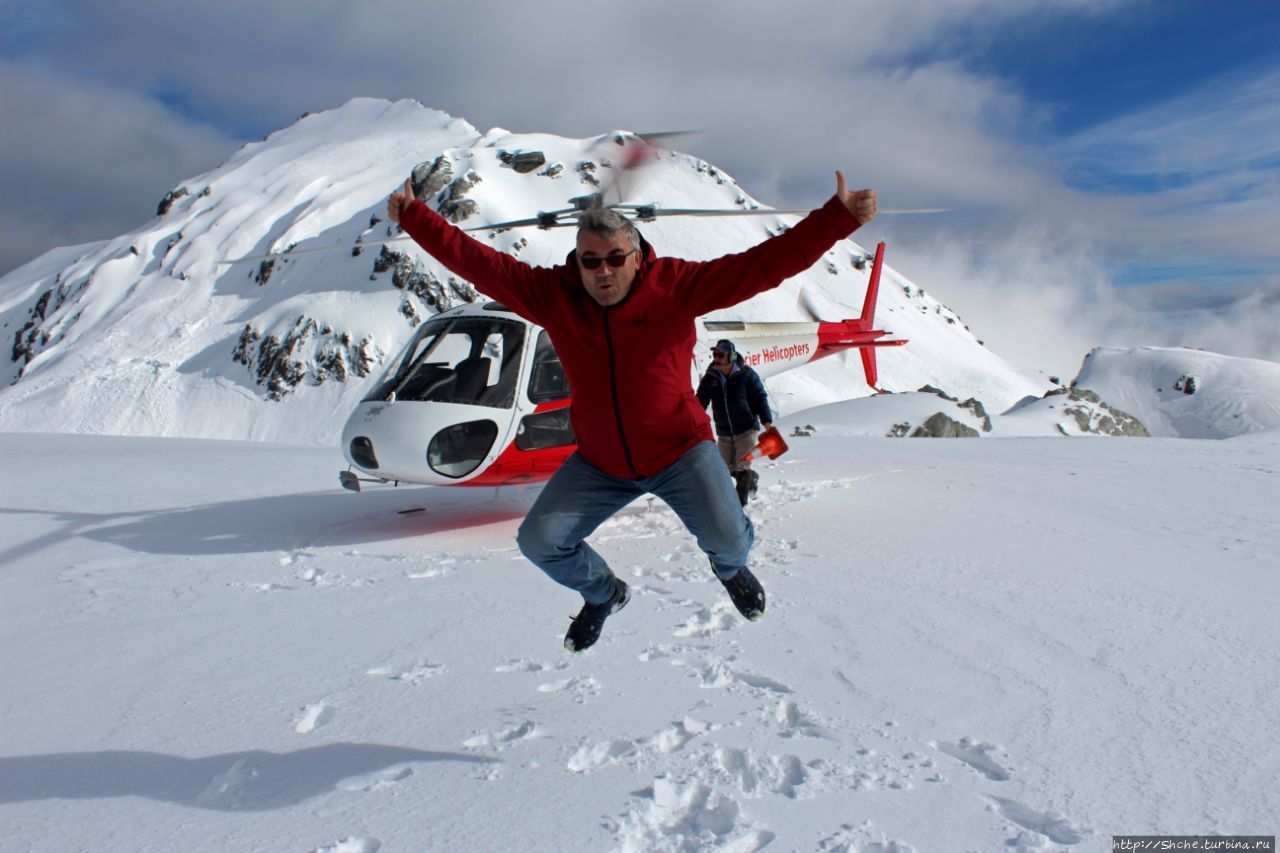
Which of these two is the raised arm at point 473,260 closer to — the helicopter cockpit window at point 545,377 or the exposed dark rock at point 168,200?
the helicopter cockpit window at point 545,377

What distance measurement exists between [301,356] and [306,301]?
33.0 feet

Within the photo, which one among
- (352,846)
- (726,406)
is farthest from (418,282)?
(352,846)

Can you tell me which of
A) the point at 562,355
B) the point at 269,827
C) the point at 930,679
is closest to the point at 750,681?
the point at 930,679

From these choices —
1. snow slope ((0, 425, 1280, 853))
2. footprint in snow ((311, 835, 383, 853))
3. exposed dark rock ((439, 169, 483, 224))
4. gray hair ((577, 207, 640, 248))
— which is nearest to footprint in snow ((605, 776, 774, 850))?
snow slope ((0, 425, 1280, 853))

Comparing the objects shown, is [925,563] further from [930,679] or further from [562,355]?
[562,355]

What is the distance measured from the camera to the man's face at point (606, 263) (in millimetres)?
3305

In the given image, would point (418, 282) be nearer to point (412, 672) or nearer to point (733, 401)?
point (733, 401)

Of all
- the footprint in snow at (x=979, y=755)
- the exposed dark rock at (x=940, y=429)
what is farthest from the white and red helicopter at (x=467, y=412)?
the exposed dark rock at (x=940, y=429)

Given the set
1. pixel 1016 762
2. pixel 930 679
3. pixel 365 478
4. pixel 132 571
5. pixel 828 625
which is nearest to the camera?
pixel 1016 762

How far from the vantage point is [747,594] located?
12.6 feet

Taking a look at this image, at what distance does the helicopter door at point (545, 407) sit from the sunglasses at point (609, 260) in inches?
169

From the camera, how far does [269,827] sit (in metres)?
2.75

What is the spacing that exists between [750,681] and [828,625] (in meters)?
0.90

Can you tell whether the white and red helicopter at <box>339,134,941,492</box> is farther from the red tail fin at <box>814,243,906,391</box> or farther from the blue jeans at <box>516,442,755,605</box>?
the red tail fin at <box>814,243,906,391</box>
